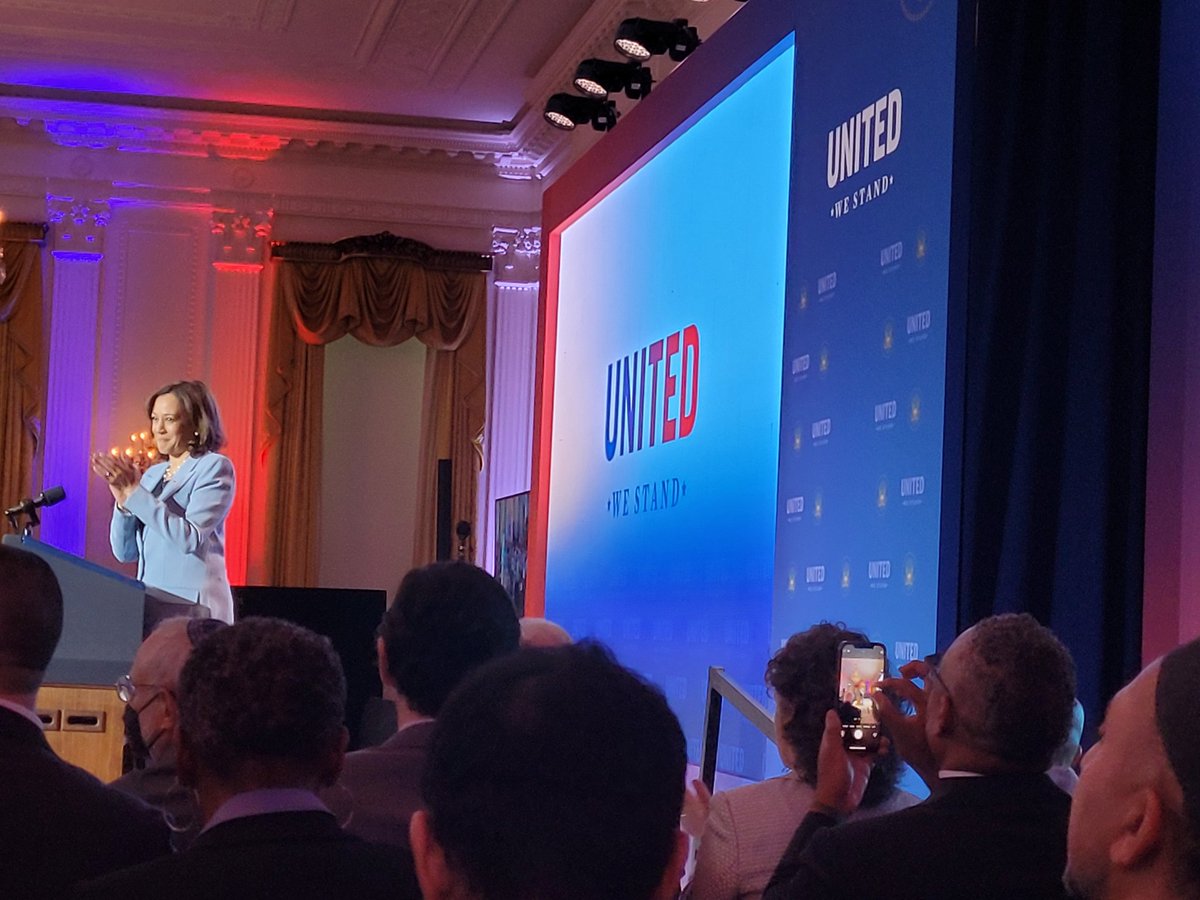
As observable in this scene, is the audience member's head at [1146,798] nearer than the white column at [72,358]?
Yes

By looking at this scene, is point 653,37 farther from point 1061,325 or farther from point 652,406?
point 1061,325

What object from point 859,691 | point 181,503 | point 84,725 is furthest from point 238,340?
point 859,691

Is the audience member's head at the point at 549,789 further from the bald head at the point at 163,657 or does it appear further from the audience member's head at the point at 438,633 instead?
the bald head at the point at 163,657

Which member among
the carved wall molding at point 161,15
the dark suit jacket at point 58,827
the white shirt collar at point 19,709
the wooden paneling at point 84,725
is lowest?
the wooden paneling at point 84,725

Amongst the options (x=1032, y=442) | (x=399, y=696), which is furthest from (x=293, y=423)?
(x=399, y=696)

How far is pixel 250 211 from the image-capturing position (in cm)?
1050

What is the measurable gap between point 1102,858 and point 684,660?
462 centimetres

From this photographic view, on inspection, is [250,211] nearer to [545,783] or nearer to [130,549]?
[130,549]

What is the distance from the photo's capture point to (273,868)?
1542mm

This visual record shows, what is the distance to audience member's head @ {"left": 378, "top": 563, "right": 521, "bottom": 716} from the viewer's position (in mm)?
2367

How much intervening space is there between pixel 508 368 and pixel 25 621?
28.7ft

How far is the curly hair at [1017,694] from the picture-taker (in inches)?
75.3

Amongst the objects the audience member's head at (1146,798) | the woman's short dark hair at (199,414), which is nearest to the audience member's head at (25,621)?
the audience member's head at (1146,798)

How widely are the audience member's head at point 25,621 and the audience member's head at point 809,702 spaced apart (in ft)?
3.42
